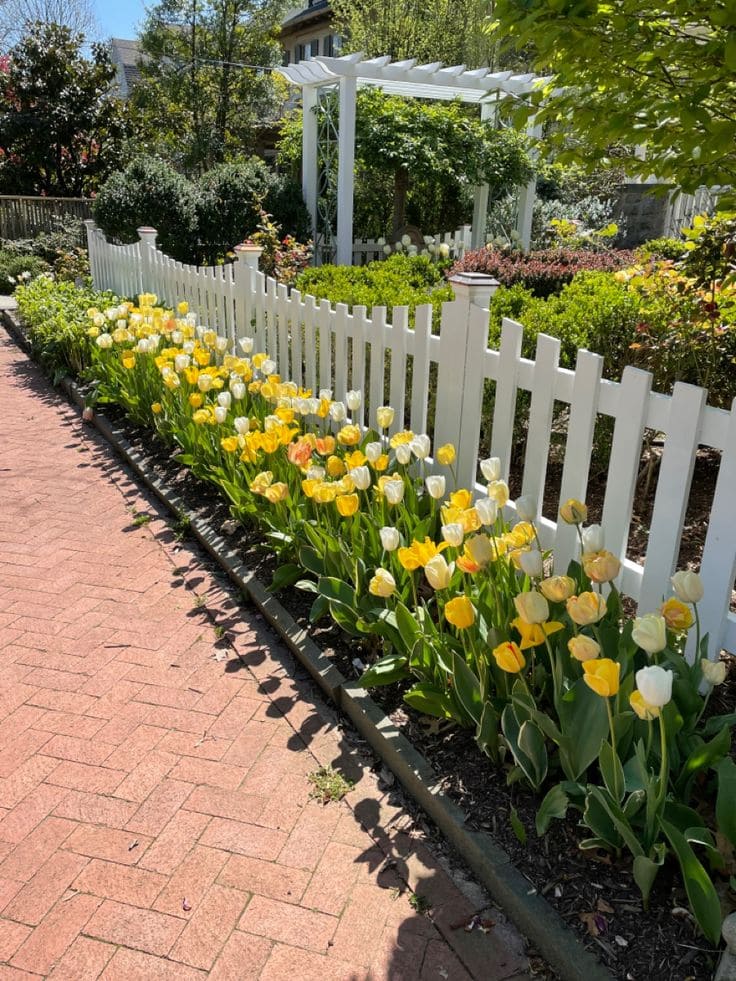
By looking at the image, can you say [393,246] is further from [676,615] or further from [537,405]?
[676,615]

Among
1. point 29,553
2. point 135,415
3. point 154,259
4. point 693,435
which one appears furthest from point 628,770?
point 154,259

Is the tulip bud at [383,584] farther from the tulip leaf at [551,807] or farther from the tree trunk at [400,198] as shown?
the tree trunk at [400,198]

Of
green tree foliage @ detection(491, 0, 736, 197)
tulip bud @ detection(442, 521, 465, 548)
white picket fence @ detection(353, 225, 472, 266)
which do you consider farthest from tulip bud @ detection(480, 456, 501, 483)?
white picket fence @ detection(353, 225, 472, 266)

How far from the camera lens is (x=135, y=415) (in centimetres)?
580

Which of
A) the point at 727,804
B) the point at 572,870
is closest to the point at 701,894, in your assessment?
the point at 727,804

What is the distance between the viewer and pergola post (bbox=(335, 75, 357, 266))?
34.0 feet

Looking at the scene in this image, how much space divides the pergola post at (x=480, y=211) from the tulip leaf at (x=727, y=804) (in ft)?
39.8

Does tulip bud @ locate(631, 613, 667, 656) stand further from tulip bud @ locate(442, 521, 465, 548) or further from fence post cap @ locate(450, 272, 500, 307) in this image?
fence post cap @ locate(450, 272, 500, 307)

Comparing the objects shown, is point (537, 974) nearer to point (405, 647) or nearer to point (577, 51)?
point (405, 647)

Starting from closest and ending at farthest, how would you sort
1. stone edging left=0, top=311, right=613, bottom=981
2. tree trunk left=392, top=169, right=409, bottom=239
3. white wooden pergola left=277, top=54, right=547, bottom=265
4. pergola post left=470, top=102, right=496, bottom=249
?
stone edging left=0, top=311, right=613, bottom=981, white wooden pergola left=277, top=54, right=547, bottom=265, tree trunk left=392, top=169, right=409, bottom=239, pergola post left=470, top=102, right=496, bottom=249

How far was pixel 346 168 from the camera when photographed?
1077cm

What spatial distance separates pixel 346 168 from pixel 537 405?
28.7ft

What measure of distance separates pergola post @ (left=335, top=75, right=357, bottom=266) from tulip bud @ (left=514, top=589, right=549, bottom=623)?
949cm

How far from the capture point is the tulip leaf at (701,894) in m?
1.75
